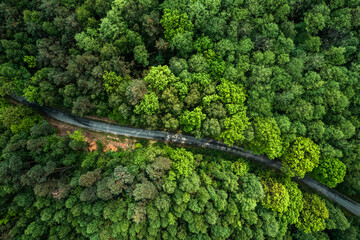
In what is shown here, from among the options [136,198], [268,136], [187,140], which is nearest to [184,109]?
[187,140]

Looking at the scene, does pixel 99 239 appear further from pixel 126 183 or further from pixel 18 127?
pixel 18 127

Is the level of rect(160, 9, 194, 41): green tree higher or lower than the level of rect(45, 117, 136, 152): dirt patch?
higher

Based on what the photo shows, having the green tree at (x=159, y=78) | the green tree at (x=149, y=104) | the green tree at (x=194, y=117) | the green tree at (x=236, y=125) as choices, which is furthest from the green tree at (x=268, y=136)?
the green tree at (x=149, y=104)

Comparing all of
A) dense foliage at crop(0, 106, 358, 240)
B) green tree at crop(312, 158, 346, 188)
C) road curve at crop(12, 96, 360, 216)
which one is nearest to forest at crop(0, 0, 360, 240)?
dense foliage at crop(0, 106, 358, 240)

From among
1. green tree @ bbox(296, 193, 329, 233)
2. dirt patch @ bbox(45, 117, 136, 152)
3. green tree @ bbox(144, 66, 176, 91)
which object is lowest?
green tree @ bbox(296, 193, 329, 233)

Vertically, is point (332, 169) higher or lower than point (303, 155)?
lower

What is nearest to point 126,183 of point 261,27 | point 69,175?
point 69,175

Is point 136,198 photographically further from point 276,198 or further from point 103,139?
point 276,198

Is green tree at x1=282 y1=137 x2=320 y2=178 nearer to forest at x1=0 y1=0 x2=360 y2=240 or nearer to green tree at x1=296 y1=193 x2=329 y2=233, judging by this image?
forest at x1=0 y1=0 x2=360 y2=240
